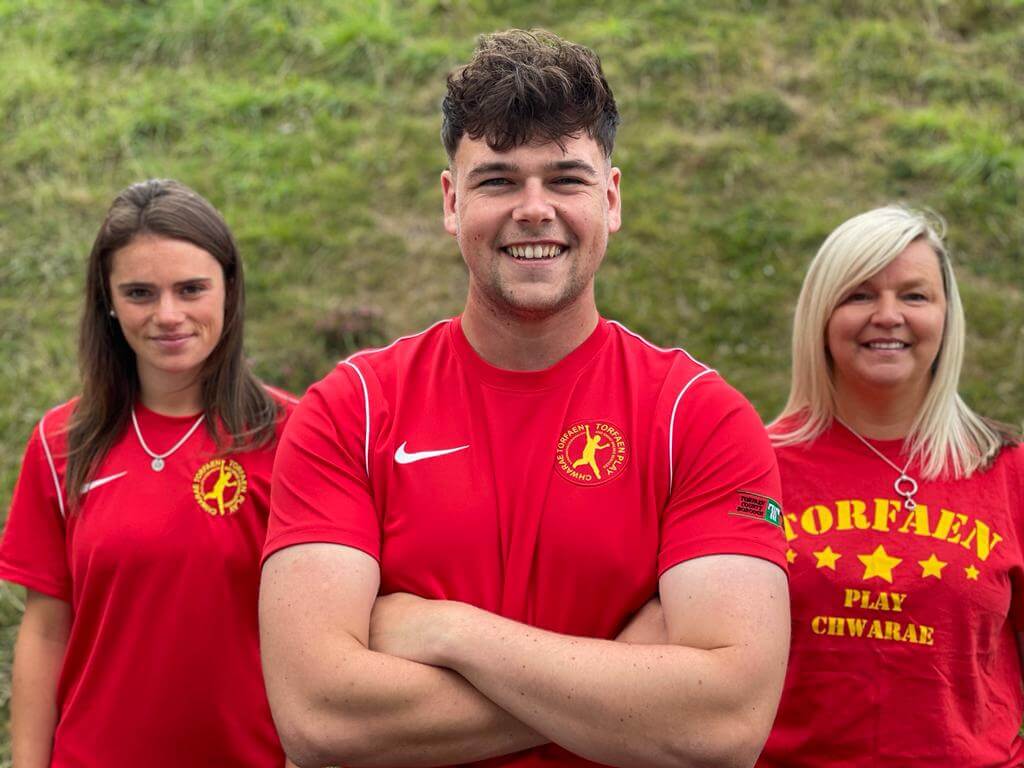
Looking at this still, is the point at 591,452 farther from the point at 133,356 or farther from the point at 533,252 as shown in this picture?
the point at 133,356

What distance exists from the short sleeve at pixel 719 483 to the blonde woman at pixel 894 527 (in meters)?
0.68

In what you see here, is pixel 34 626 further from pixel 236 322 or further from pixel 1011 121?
pixel 1011 121

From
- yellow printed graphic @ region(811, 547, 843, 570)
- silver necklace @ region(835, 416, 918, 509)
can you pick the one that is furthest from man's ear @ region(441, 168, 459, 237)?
silver necklace @ region(835, 416, 918, 509)

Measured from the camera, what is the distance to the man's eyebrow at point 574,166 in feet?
9.09

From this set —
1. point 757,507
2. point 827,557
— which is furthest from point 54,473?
point 827,557

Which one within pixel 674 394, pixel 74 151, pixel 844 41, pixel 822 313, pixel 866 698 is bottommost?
pixel 866 698

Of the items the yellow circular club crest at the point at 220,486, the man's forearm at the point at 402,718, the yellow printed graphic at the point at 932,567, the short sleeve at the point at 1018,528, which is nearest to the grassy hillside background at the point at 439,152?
the short sleeve at the point at 1018,528

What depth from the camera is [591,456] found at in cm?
274

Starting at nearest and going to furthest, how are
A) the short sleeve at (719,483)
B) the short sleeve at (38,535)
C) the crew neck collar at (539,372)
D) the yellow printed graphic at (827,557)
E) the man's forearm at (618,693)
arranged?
the man's forearm at (618,693) < the short sleeve at (719,483) < the crew neck collar at (539,372) < the yellow printed graphic at (827,557) < the short sleeve at (38,535)

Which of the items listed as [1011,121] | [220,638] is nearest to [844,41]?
[1011,121]

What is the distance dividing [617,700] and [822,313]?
1.65 m

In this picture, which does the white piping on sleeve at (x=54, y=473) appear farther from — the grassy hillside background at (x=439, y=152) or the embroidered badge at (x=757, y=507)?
the grassy hillside background at (x=439, y=152)

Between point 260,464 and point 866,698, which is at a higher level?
point 260,464

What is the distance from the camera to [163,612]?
130 inches
